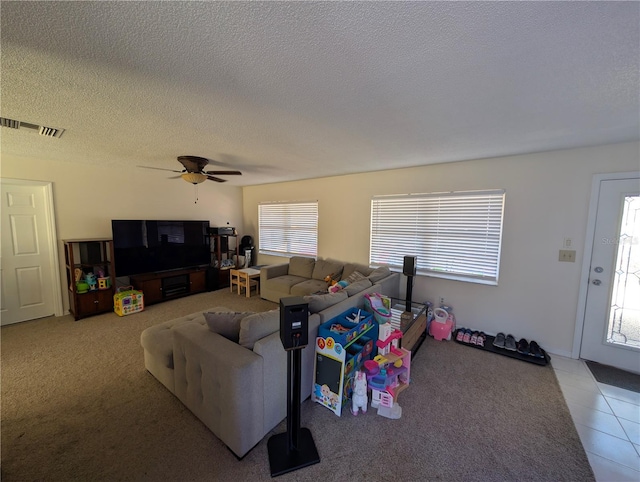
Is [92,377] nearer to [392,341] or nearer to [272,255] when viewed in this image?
[392,341]

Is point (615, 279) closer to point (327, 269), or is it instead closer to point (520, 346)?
point (520, 346)

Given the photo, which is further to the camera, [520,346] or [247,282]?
[247,282]

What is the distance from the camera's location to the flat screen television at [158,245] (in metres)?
4.01

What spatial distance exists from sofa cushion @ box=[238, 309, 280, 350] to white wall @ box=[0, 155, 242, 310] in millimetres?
3872

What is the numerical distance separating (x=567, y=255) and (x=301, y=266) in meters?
3.80

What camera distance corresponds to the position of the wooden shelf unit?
3.53 m

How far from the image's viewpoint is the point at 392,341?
2.18 meters

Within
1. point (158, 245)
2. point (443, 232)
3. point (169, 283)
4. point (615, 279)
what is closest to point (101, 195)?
point (158, 245)

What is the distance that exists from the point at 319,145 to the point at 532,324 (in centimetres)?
336

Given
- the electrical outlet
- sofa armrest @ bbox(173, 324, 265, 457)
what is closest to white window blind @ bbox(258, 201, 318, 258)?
sofa armrest @ bbox(173, 324, 265, 457)

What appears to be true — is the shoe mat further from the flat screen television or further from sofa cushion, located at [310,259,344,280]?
the flat screen television

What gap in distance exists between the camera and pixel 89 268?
12.7 ft

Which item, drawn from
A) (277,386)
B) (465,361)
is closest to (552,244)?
(465,361)

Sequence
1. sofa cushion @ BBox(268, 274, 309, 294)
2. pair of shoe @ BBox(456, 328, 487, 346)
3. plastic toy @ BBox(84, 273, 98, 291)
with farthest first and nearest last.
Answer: sofa cushion @ BBox(268, 274, 309, 294) → plastic toy @ BBox(84, 273, 98, 291) → pair of shoe @ BBox(456, 328, 487, 346)
